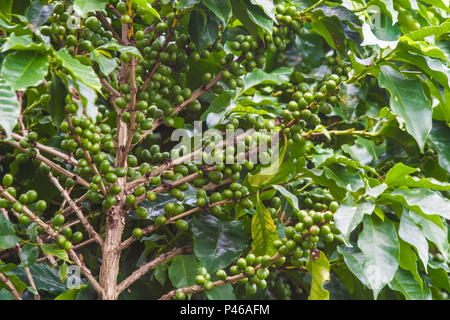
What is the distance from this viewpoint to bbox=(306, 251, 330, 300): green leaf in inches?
37.4

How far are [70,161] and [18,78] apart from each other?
31cm

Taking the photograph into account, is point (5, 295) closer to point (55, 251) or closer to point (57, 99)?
point (55, 251)

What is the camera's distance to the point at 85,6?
2.62 feet

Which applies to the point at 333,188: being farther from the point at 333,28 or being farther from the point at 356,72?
the point at 333,28

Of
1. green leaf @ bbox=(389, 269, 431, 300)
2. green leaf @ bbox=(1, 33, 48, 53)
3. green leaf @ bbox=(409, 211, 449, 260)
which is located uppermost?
green leaf @ bbox=(1, 33, 48, 53)

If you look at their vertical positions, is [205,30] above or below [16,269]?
above

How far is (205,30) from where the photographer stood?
1007 millimetres

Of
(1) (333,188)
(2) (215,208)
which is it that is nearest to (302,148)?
(1) (333,188)

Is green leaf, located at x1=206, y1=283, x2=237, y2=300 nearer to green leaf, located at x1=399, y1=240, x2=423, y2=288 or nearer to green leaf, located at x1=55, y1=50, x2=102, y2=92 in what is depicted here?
green leaf, located at x1=399, y1=240, x2=423, y2=288

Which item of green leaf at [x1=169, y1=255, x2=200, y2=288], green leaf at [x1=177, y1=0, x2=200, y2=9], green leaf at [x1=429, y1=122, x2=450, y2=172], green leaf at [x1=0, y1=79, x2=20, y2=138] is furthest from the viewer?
green leaf at [x1=429, y1=122, x2=450, y2=172]

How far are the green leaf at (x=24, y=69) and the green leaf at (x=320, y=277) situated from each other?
61 centimetres

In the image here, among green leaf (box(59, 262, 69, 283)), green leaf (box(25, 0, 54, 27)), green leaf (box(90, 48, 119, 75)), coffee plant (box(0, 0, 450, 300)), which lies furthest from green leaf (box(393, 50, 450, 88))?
green leaf (box(59, 262, 69, 283))

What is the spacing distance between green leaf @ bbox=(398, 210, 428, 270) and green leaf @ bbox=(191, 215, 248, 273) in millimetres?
319

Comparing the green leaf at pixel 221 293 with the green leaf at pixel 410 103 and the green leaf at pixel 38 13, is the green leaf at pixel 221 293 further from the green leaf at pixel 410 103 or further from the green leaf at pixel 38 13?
the green leaf at pixel 38 13
